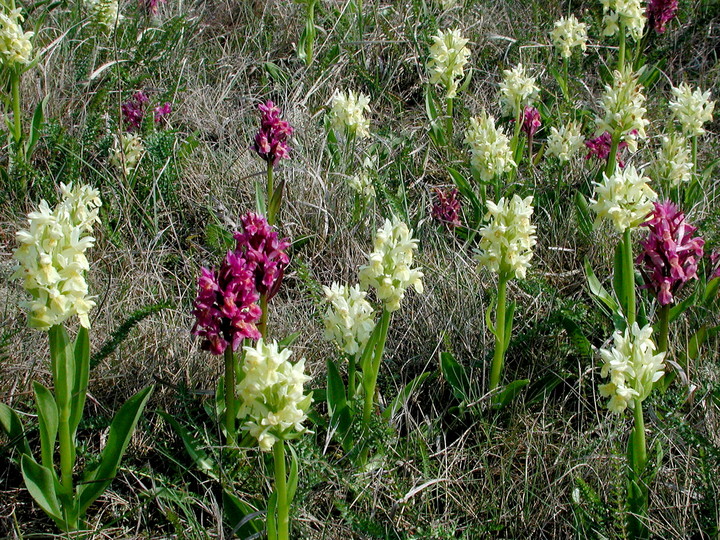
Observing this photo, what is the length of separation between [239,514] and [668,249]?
1.66 meters

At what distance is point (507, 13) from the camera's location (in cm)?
594

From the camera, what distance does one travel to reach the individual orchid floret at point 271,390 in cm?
172

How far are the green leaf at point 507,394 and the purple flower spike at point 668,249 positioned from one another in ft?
1.91

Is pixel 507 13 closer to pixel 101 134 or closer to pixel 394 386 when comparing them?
pixel 101 134

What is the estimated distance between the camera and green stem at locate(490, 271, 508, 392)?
8.40ft

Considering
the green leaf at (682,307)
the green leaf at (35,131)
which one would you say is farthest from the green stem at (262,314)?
the green leaf at (35,131)

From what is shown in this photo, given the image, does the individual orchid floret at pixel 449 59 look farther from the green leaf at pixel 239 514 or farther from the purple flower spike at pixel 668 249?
the green leaf at pixel 239 514

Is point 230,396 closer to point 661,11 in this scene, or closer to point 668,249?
point 668,249

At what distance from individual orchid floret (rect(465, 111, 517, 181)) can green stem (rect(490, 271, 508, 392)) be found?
1.30 meters

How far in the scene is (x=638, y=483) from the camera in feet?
7.12

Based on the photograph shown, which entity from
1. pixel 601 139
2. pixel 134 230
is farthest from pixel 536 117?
pixel 134 230

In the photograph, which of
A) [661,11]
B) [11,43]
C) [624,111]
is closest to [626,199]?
[624,111]

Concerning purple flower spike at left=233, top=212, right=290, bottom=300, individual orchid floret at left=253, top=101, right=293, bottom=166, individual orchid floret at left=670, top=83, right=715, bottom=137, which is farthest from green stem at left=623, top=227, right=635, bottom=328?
individual orchid floret at left=253, top=101, right=293, bottom=166

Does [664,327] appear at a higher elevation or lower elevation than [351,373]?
higher
